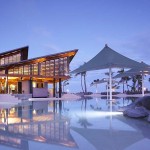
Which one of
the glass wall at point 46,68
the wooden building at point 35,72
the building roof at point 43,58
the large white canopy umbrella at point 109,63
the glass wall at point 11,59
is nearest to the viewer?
the large white canopy umbrella at point 109,63

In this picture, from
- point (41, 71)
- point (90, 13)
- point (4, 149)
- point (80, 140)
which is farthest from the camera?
point (41, 71)

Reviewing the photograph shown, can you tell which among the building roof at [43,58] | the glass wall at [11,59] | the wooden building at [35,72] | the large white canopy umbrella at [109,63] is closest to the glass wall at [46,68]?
the wooden building at [35,72]

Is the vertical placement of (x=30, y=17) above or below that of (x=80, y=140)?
above

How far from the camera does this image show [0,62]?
122 feet

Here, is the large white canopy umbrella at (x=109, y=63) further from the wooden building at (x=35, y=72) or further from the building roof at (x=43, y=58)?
the wooden building at (x=35, y=72)

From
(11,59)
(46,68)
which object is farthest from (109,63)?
(11,59)

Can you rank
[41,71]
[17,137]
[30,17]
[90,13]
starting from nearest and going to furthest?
[17,137] → [90,13] → [30,17] → [41,71]

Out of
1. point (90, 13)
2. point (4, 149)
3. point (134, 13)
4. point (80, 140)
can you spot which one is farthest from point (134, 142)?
point (134, 13)

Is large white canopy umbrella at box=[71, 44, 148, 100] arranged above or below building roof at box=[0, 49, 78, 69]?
below

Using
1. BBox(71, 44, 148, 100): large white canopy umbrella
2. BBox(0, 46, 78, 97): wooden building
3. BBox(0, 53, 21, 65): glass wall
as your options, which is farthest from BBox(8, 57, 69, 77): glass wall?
BBox(71, 44, 148, 100): large white canopy umbrella

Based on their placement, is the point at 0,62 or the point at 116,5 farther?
the point at 0,62

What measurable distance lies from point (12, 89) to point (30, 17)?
36.6 feet

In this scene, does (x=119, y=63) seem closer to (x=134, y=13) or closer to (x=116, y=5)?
(x=116, y=5)

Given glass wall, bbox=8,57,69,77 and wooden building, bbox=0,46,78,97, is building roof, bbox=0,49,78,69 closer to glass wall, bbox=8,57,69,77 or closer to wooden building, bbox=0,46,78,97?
wooden building, bbox=0,46,78,97
